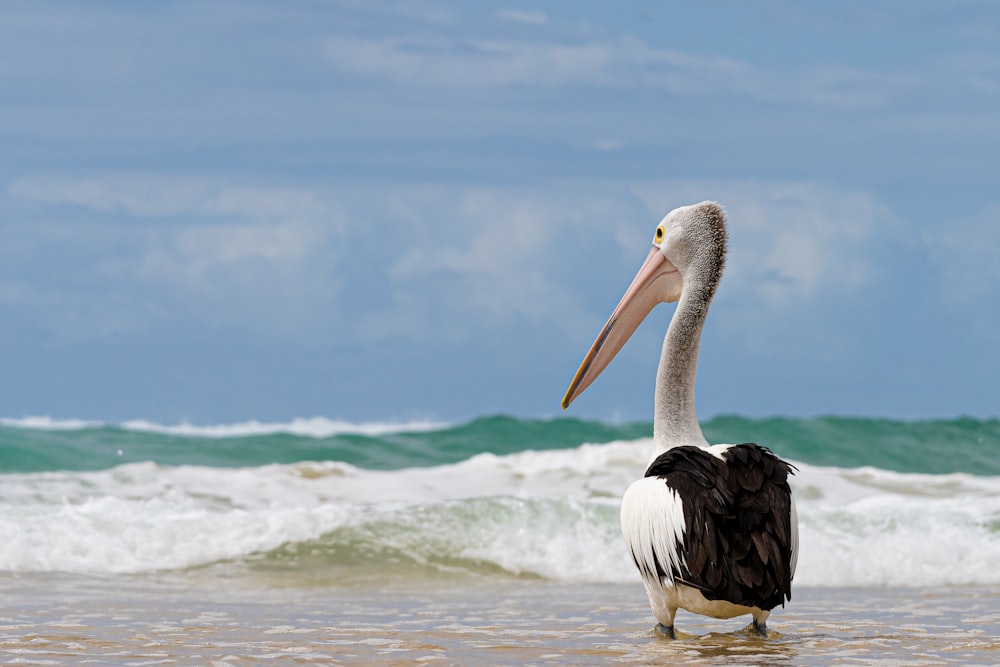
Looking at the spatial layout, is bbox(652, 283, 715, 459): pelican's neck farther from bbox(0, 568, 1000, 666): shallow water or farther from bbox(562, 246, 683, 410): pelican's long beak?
bbox(0, 568, 1000, 666): shallow water

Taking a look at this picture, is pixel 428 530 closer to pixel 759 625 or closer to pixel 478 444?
pixel 759 625

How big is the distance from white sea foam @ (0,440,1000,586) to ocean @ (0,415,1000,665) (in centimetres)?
2

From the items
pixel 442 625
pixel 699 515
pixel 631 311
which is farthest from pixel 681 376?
pixel 442 625

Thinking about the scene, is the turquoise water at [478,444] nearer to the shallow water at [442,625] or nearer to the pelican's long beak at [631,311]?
the shallow water at [442,625]

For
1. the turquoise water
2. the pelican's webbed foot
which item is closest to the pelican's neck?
the pelican's webbed foot

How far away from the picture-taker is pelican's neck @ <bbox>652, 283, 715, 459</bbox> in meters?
5.92

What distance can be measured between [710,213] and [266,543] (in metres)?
5.47

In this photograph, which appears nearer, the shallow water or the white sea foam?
the shallow water

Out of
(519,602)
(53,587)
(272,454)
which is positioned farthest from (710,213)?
(272,454)

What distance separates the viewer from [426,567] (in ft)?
32.9

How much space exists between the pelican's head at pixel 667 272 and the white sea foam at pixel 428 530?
369 cm

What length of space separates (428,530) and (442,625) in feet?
12.6

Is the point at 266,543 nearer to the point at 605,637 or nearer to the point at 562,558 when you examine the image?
the point at 562,558

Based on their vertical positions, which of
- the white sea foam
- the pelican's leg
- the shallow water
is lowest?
the shallow water
